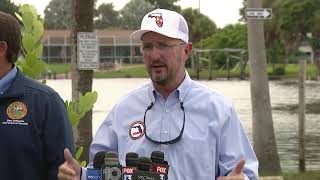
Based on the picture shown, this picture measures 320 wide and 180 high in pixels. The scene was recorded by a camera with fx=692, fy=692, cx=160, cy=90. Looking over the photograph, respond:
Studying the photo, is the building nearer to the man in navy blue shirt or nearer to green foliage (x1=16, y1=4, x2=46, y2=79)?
green foliage (x1=16, y1=4, x2=46, y2=79)

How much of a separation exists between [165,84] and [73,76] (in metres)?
5.99

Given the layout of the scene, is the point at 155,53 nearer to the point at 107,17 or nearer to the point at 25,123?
the point at 25,123

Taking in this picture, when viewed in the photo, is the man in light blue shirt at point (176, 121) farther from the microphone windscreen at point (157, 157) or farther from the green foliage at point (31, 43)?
the green foliage at point (31, 43)

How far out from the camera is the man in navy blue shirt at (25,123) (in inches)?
132

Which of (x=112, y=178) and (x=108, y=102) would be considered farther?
(x=108, y=102)

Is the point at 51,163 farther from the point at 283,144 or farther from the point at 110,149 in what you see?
the point at 283,144

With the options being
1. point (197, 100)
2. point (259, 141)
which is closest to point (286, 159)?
point (259, 141)

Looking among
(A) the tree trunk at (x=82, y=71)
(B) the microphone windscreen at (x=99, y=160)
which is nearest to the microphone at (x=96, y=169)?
(B) the microphone windscreen at (x=99, y=160)

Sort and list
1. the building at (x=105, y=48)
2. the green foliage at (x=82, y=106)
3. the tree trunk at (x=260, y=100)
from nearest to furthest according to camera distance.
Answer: the green foliage at (x=82, y=106) < the tree trunk at (x=260, y=100) < the building at (x=105, y=48)

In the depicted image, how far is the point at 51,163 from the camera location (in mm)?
3465

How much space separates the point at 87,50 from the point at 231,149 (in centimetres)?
591

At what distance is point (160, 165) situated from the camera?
2955 millimetres

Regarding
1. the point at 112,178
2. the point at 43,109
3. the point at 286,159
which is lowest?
the point at 286,159

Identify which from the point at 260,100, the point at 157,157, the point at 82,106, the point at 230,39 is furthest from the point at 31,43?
the point at 230,39
